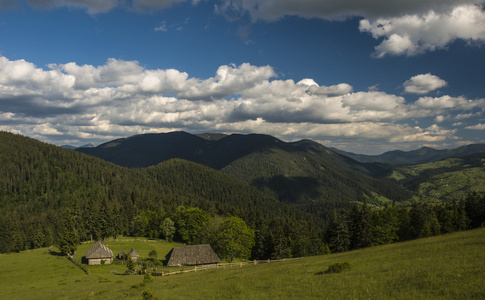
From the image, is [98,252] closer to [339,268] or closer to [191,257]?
[191,257]

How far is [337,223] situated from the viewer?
81312mm

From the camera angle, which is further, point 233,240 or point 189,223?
point 189,223

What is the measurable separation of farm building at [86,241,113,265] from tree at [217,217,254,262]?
33194mm

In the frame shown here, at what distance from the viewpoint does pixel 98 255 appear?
7725cm

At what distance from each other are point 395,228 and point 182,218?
90536mm

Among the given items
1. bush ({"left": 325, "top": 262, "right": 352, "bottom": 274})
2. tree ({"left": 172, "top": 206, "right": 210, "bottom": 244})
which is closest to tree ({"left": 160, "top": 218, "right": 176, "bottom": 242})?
tree ({"left": 172, "top": 206, "right": 210, "bottom": 244})

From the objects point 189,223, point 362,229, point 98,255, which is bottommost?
point 189,223

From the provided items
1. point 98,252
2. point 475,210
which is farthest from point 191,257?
point 475,210

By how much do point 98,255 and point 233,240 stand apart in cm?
3993

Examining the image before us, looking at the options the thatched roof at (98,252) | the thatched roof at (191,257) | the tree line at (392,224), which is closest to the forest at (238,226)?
the tree line at (392,224)

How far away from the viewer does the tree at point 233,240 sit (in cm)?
8012

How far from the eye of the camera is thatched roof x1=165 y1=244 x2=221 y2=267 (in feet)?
234

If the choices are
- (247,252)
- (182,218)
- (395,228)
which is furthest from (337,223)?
(182,218)

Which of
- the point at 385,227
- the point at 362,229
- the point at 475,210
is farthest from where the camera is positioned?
the point at 475,210
